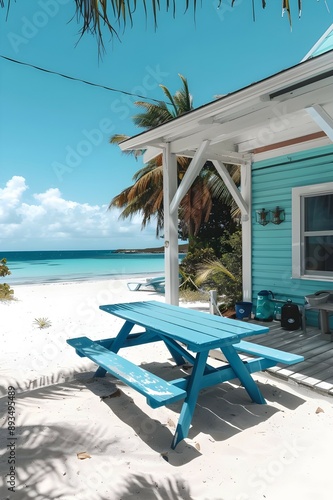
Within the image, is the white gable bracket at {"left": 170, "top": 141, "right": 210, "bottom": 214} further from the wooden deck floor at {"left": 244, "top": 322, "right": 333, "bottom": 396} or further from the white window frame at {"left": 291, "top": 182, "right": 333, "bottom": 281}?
the wooden deck floor at {"left": 244, "top": 322, "right": 333, "bottom": 396}

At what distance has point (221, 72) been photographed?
9.98 metres

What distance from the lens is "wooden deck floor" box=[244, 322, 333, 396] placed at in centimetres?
310

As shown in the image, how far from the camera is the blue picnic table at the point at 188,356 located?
228 centimetres

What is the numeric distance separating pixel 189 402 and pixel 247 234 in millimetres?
4188

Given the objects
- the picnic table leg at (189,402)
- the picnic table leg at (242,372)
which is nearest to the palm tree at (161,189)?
the picnic table leg at (242,372)

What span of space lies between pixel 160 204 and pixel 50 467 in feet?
39.7

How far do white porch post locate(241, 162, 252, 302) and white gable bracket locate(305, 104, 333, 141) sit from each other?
2.88 meters

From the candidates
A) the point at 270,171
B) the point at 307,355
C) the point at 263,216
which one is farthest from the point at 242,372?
the point at 270,171

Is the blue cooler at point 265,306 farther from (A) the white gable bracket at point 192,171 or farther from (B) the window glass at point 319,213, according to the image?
(A) the white gable bracket at point 192,171

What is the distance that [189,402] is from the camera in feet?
7.87

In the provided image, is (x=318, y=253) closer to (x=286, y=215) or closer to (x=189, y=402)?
(x=286, y=215)

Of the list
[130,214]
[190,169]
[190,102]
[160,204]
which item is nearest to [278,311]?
[190,169]

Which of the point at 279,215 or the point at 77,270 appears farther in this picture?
the point at 77,270

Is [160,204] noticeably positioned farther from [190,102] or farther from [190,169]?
[190,169]
